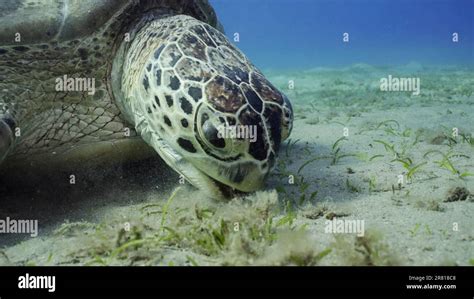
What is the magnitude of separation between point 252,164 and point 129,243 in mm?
775

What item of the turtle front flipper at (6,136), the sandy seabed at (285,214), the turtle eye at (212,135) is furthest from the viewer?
the turtle front flipper at (6,136)

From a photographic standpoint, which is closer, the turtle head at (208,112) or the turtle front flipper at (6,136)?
the turtle head at (208,112)

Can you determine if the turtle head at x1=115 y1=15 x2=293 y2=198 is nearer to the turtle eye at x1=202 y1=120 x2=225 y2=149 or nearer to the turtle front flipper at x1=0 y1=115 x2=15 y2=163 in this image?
the turtle eye at x1=202 y1=120 x2=225 y2=149

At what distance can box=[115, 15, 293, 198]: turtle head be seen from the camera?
2.07 metres

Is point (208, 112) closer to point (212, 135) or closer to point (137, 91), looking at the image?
point (212, 135)

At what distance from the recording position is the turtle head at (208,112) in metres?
2.07

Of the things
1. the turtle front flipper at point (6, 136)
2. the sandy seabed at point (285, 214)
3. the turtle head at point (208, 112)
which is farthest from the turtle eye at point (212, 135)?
the turtle front flipper at point (6, 136)

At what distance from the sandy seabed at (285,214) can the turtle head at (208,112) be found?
0.60 ft

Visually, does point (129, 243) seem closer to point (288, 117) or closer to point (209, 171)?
point (209, 171)

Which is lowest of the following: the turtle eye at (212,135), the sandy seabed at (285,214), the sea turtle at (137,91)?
the sandy seabed at (285,214)

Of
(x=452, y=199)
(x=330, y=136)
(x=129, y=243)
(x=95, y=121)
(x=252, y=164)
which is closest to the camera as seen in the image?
(x=129, y=243)

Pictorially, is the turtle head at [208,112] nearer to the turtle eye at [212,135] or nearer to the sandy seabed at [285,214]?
the turtle eye at [212,135]

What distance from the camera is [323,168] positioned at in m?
3.11
